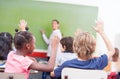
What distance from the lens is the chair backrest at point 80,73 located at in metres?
2.00

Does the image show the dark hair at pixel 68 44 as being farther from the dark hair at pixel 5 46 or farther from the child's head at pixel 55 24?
the child's head at pixel 55 24

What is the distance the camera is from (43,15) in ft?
20.0

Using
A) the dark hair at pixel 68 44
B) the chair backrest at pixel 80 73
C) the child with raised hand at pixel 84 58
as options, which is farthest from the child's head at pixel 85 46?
the dark hair at pixel 68 44

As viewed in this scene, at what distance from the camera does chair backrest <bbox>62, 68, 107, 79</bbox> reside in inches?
78.8

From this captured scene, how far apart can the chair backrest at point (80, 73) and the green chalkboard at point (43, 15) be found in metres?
4.12

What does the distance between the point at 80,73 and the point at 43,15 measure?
166 inches

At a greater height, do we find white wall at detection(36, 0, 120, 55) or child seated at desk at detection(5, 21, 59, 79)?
white wall at detection(36, 0, 120, 55)

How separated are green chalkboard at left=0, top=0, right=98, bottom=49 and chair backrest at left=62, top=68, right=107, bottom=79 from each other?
4.12 m

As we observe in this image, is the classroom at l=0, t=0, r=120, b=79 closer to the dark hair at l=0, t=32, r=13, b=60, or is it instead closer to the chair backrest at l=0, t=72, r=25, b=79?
the dark hair at l=0, t=32, r=13, b=60


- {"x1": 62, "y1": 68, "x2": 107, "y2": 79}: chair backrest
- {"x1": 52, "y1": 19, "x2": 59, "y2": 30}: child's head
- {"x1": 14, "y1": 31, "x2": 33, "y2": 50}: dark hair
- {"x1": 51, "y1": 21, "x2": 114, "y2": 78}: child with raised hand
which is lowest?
{"x1": 62, "y1": 68, "x2": 107, "y2": 79}: chair backrest

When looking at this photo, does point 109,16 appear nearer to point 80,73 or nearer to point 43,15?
point 43,15

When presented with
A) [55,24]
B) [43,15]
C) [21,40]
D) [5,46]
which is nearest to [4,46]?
[5,46]

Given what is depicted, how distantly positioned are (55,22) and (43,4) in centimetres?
59

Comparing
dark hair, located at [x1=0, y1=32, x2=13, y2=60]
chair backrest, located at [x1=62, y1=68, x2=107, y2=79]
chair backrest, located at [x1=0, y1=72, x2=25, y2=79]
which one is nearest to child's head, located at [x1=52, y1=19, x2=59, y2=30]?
dark hair, located at [x1=0, y1=32, x2=13, y2=60]
